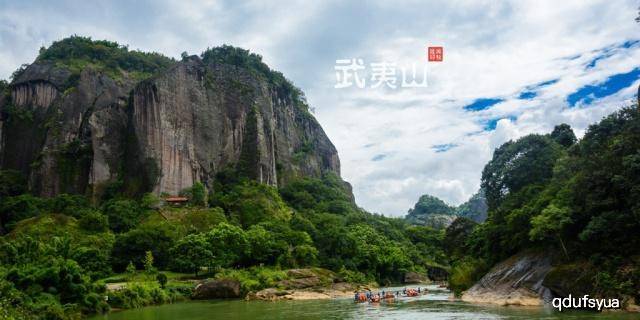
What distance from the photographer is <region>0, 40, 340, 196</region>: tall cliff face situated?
85.3 metres

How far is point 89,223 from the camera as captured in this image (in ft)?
215

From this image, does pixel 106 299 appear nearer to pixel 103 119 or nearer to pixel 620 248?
pixel 620 248

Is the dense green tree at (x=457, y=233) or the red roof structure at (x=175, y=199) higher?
the red roof structure at (x=175, y=199)

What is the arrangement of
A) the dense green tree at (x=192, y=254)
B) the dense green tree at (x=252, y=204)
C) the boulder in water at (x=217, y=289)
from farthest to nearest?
the dense green tree at (x=252, y=204), the dense green tree at (x=192, y=254), the boulder in water at (x=217, y=289)

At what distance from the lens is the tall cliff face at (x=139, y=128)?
8531cm

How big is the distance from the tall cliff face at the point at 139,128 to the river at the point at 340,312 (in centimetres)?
4591

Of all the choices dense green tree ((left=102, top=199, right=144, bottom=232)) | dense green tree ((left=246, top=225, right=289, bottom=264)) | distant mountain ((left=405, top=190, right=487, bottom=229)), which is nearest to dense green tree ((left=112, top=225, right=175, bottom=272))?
dense green tree ((left=246, top=225, right=289, bottom=264))

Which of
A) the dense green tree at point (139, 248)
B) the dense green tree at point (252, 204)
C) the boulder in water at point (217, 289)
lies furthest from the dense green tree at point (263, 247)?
the dense green tree at point (252, 204)

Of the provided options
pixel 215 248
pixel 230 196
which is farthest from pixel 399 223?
pixel 215 248

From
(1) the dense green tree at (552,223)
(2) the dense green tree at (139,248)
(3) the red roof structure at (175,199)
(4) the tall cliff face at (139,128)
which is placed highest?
(4) the tall cliff face at (139,128)

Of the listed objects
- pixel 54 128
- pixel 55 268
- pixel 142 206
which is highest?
pixel 54 128

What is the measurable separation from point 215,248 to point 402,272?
34805mm

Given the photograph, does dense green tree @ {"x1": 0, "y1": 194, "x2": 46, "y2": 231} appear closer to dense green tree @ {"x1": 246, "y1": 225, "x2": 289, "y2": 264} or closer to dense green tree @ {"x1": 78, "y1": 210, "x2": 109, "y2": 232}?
dense green tree @ {"x1": 78, "y1": 210, "x2": 109, "y2": 232}

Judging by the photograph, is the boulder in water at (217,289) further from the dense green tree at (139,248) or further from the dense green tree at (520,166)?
the dense green tree at (520,166)
